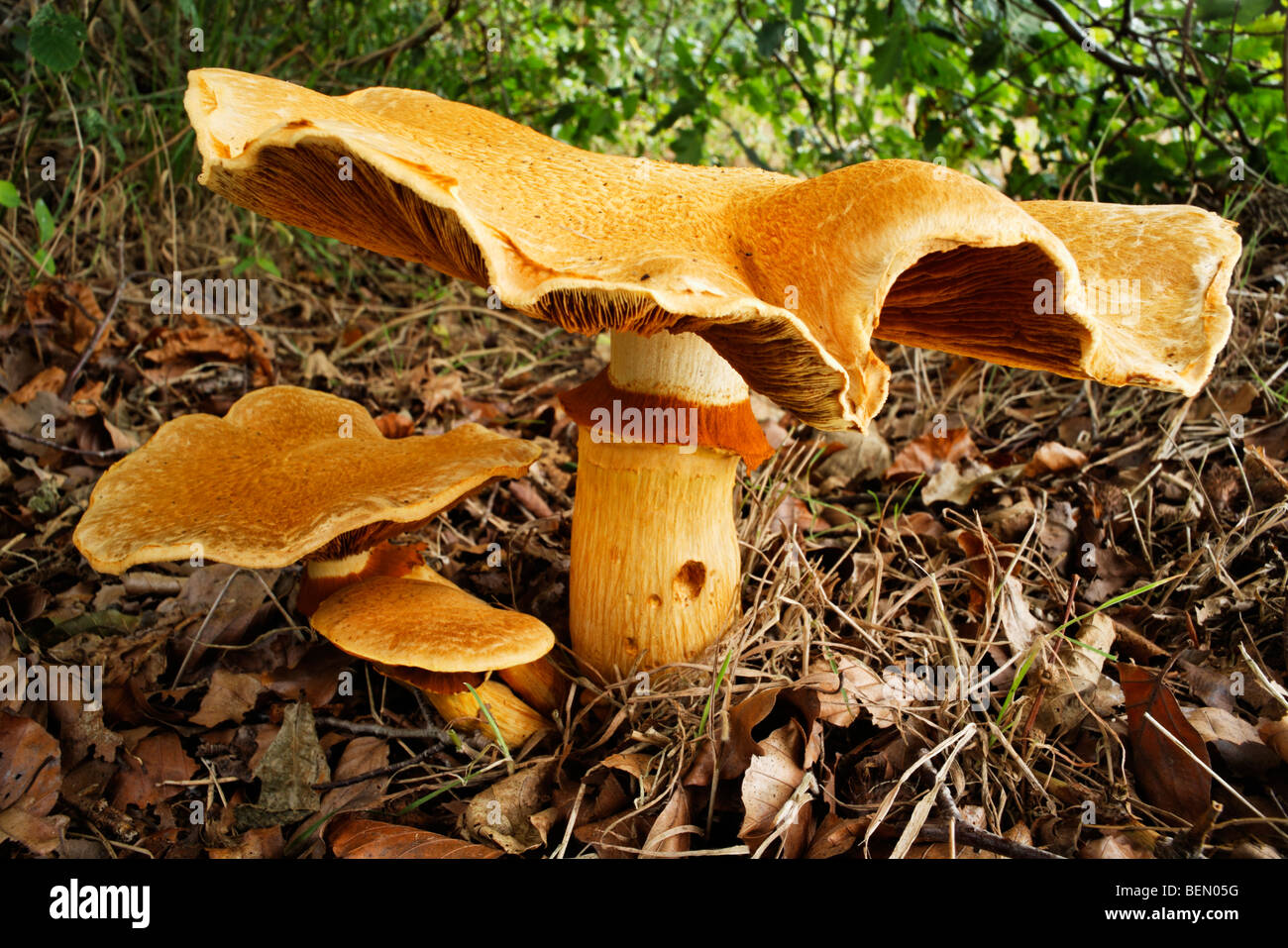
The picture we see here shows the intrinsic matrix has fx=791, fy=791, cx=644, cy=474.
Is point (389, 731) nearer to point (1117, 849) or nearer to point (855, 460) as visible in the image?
point (1117, 849)

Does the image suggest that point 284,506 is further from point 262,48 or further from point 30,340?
point 262,48

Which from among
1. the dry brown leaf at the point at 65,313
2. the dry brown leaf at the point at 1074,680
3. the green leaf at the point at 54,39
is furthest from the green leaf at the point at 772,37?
the dry brown leaf at the point at 65,313

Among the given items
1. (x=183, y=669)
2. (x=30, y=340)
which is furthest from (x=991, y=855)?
(x=30, y=340)

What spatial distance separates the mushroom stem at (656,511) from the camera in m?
2.54

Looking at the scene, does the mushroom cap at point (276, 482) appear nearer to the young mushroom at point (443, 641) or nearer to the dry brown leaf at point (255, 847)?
the young mushroom at point (443, 641)

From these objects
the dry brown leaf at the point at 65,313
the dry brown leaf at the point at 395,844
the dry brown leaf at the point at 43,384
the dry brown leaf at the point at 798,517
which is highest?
the dry brown leaf at the point at 65,313

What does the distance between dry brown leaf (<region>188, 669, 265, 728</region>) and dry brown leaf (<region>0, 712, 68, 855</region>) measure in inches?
17.1

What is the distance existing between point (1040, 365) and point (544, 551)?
2.15 m

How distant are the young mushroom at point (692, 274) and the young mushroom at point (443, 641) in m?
0.36

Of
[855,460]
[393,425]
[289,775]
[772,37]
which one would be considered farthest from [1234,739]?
[772,37]

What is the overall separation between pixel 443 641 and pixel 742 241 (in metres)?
1.41

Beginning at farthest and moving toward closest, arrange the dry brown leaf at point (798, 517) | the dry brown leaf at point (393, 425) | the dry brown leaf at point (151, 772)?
the dry brown leaf at point (393, 425)
the dry brown leaf at point (798, 517)
the dry brown leaf at point (151, 772)

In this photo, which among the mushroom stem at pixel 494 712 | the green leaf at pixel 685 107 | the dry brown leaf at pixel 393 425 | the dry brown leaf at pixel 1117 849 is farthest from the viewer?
the green leaf at pixel 685 107

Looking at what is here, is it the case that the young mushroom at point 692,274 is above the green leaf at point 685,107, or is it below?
below
